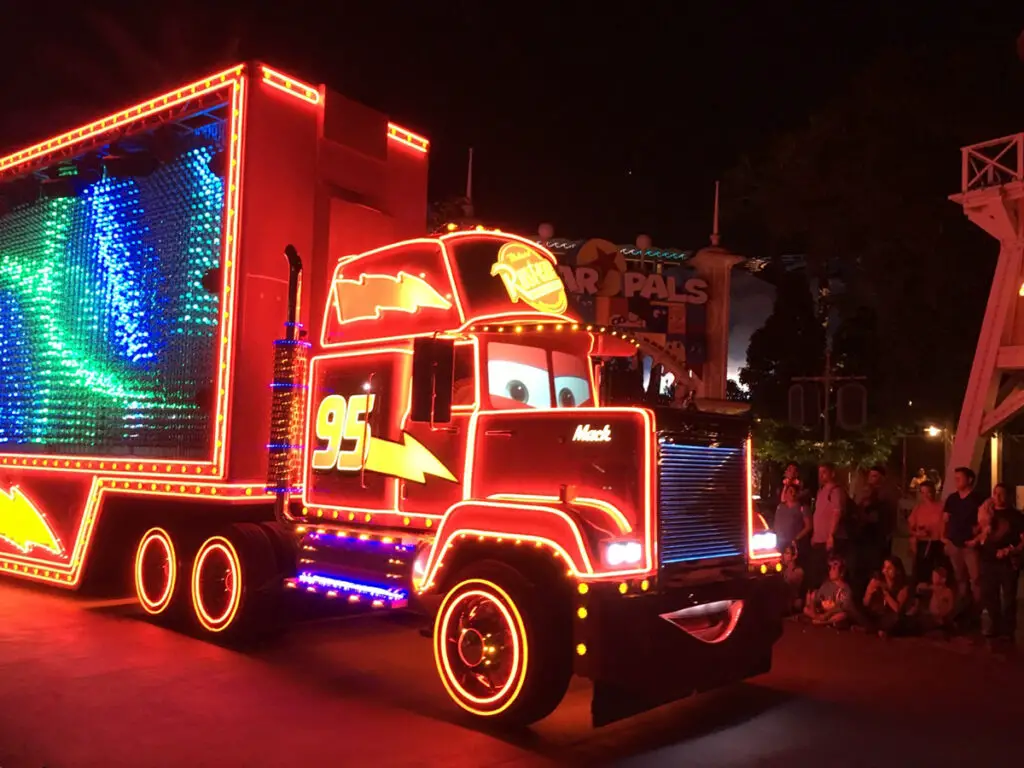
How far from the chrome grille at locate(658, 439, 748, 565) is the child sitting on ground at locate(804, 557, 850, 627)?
3.55m

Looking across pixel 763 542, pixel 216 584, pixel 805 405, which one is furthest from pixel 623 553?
pixel 216 584

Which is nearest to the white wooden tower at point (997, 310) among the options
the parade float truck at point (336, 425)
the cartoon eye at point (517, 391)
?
the parade float truck at point (336, 425)

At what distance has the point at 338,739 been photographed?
19.7 feet

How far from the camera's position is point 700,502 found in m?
6.68

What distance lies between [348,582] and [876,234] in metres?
20.4

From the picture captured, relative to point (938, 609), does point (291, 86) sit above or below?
above

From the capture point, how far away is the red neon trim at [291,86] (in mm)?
8688

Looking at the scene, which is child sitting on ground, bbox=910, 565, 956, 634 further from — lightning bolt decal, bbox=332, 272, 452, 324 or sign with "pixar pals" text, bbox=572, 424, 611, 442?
lightning bolt decal, bbox=332, 272, 452, 324

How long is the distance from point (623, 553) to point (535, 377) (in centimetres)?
192

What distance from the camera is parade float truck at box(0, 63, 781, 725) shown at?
624 cm

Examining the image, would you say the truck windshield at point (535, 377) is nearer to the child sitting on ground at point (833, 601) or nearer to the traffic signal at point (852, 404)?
the traffic signal at point (852, 404)

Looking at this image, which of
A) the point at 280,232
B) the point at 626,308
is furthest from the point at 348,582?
the point at 626,308

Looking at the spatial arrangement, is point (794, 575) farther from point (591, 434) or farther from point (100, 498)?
point (100, 498)

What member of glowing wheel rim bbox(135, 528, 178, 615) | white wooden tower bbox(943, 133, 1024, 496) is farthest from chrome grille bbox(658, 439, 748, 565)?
white wooden tower bbox(943, 133, 1024, 496)
